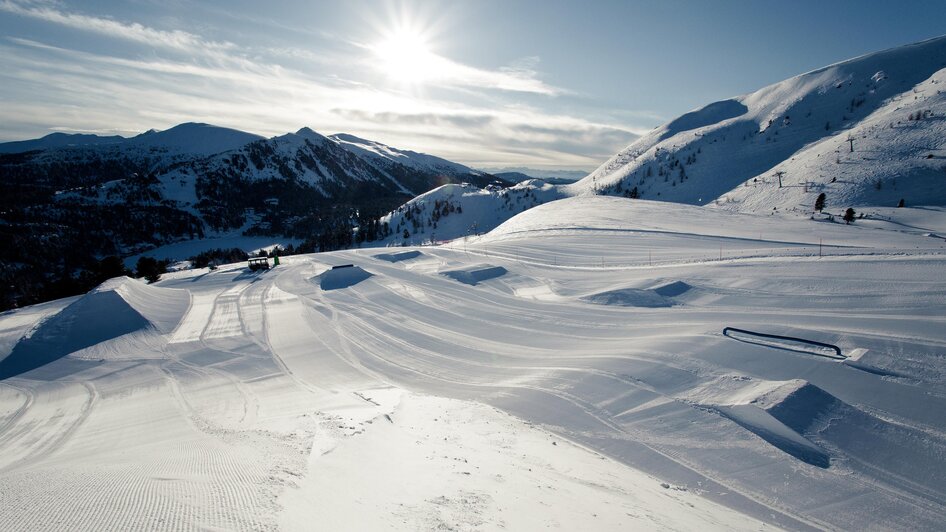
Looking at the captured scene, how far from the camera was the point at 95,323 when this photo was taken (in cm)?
1745

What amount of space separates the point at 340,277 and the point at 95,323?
12.0 m

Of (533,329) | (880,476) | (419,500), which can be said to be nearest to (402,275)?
(533,329)

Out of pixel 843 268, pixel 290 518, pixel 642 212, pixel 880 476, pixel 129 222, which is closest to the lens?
pixel 290 518

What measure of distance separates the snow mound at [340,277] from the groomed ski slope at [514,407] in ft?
11.5

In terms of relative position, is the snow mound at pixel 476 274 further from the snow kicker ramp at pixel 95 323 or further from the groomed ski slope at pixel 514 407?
the snow kicker ramp at pixel 95 323

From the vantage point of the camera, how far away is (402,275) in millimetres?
26125

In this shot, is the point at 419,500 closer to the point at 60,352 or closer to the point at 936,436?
the point at 936,436

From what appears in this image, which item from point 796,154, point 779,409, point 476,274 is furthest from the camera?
point 796,154

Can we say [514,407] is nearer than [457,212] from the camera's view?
Yes

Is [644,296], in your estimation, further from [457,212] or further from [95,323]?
[457,212]

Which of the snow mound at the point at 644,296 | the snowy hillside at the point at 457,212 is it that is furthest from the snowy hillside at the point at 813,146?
the snow mound at the point at 644,296

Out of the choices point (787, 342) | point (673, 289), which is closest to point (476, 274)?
point (673, 289)

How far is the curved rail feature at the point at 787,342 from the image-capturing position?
1033cm

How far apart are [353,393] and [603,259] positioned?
60.9 feet
